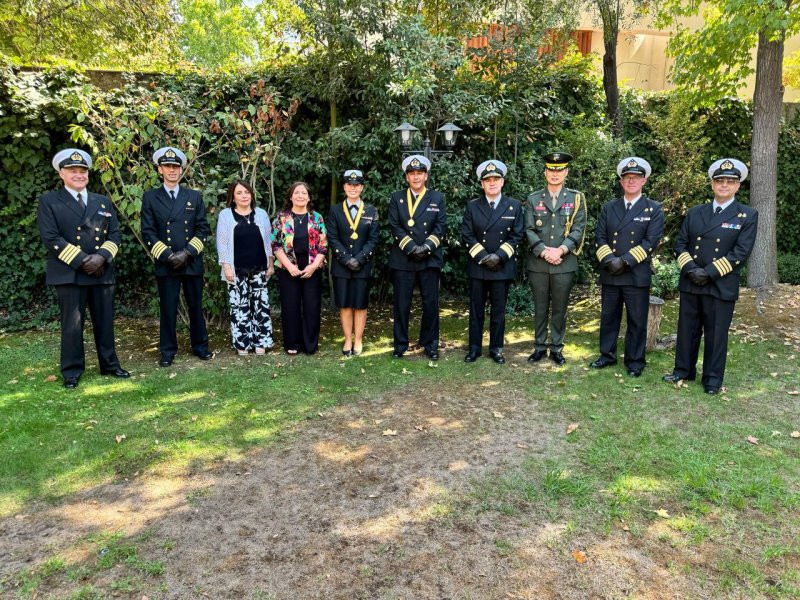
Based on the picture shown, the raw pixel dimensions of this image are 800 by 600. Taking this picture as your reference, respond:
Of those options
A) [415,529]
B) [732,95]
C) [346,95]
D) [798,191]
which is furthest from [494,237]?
[798,191]

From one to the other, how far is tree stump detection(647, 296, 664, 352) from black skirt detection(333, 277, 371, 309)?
2.82 metres

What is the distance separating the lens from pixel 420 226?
5.75 m

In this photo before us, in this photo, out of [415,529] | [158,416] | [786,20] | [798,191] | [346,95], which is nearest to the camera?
[415,529]

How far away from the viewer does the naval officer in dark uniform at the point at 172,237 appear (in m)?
5.47

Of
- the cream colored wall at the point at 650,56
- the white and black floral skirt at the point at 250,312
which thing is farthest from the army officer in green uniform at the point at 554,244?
the cream colored wall at the point at 650,56

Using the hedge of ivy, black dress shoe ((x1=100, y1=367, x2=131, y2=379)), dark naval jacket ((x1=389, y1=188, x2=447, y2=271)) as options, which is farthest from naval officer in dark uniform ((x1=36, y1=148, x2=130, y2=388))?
dark naval jacket ((x1=389, y1=188, x2=447, y2=271))

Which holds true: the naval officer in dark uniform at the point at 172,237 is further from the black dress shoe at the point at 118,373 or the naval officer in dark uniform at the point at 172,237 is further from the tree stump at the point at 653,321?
the tree stump at the point at 653,321

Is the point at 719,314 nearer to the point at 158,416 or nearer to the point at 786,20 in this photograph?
the point at 786,20

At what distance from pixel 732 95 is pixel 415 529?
883 centimetres

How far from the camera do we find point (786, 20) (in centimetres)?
621

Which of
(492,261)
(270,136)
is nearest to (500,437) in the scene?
(492,261)

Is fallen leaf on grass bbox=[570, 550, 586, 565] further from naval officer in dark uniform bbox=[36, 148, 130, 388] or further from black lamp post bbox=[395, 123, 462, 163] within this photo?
black lamp post bbox=[395, 123, 462, 163]

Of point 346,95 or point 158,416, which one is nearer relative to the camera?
point 158,416

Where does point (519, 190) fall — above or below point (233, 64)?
below
